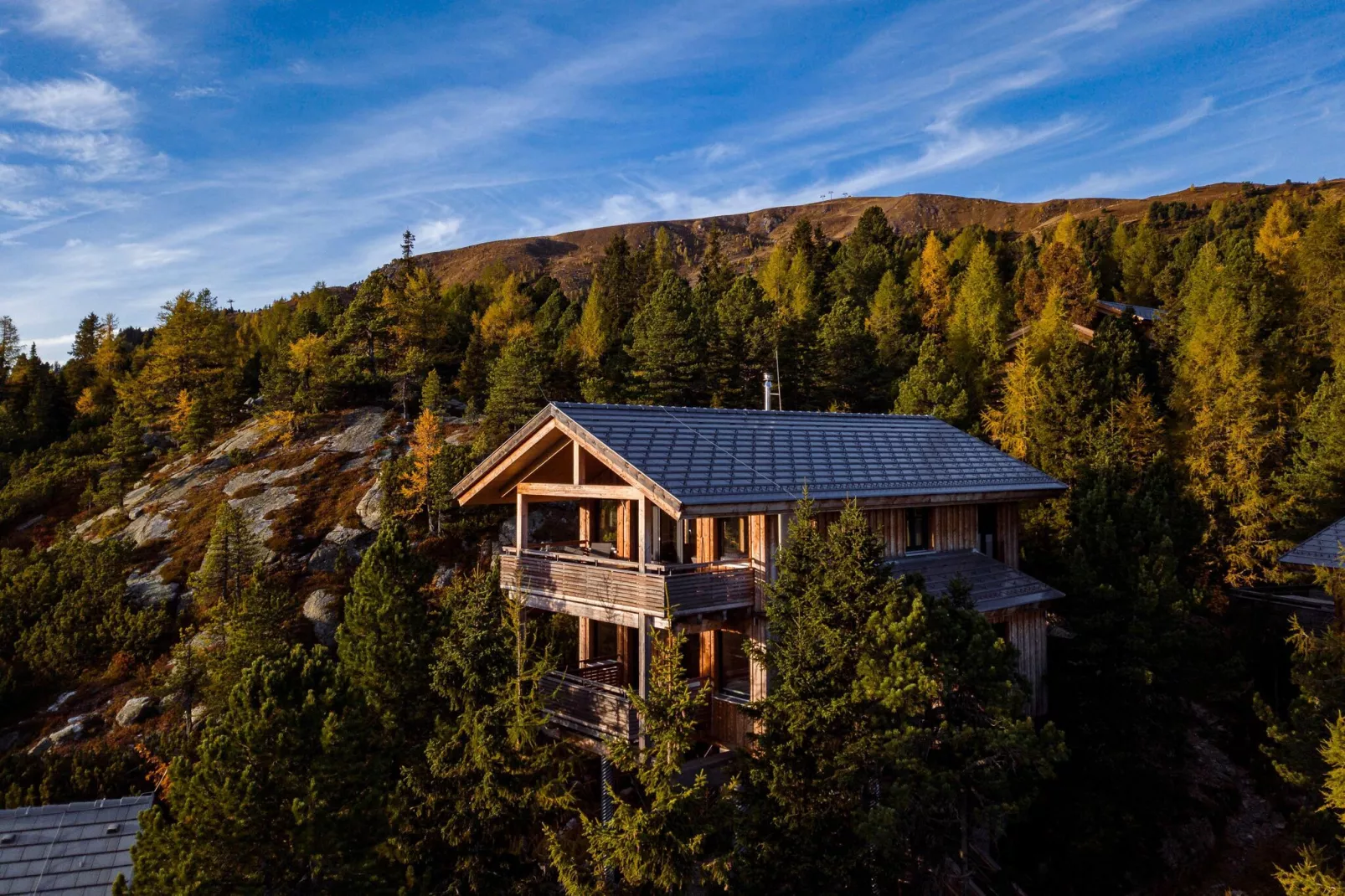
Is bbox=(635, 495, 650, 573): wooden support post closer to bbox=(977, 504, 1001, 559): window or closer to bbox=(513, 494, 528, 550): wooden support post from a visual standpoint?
bbox=(513, 494, 528, 550): wooden support post

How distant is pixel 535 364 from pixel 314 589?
614 inches

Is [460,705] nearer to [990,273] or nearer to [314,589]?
[314,589]

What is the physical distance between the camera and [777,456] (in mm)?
17188

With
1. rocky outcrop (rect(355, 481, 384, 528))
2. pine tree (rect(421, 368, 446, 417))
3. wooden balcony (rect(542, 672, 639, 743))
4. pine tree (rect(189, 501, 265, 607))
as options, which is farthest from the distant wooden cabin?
pine tree (rect(421, 368, 446, 417))

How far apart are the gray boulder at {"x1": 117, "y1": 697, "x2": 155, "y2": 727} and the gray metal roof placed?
616 inches

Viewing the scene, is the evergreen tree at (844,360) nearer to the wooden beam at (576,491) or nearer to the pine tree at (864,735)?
the wooden beam at (576,491)

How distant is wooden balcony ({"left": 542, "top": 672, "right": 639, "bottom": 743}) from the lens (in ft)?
49.5

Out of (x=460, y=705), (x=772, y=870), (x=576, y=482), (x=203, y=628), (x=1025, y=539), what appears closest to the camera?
(x=772, y=870)

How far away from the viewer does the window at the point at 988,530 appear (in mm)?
21036

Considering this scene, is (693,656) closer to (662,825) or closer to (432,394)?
(662,825)

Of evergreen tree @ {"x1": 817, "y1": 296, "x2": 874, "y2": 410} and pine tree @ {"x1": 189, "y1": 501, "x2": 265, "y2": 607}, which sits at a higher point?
evergreen tree @ {"x1": 817, "y1": 296, "x2": 874, "y2": 410}

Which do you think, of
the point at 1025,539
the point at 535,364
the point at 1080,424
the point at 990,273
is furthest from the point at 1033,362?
the point at 535,364

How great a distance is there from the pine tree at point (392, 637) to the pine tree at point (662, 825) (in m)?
5.61

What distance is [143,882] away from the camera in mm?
10688
